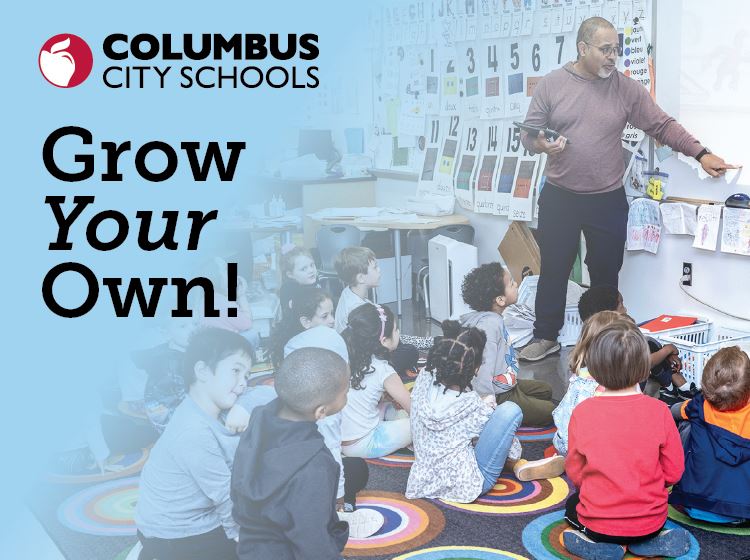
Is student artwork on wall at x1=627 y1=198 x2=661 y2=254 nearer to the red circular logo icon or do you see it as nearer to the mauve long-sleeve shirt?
the mauve long-sleeve shirt

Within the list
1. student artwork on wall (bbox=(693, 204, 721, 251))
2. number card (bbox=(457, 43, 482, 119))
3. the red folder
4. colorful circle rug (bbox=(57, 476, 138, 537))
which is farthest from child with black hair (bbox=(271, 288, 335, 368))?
number card (bbox=(457, 43, 482, 119))

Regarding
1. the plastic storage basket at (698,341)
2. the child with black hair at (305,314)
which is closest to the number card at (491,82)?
the plastic storage basket at (698,341)

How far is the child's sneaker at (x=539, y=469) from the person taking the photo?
8.43 ft

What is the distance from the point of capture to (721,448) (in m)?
2.23

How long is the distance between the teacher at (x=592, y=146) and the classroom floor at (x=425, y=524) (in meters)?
1.28

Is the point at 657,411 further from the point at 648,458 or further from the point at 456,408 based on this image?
the point at 456,408

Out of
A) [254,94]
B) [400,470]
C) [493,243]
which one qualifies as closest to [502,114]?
[493,243]

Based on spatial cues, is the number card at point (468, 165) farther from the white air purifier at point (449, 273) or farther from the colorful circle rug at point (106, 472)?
the colorful circle rug at point (106, 472)

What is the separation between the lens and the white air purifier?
14.0ft

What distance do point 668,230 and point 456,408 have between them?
1562 millimetres

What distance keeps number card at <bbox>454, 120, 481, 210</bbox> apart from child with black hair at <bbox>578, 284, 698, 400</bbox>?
1522 mm

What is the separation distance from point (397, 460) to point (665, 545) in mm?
857

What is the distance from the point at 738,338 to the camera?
10.7 ft

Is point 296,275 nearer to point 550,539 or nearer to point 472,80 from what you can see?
point 550,539
